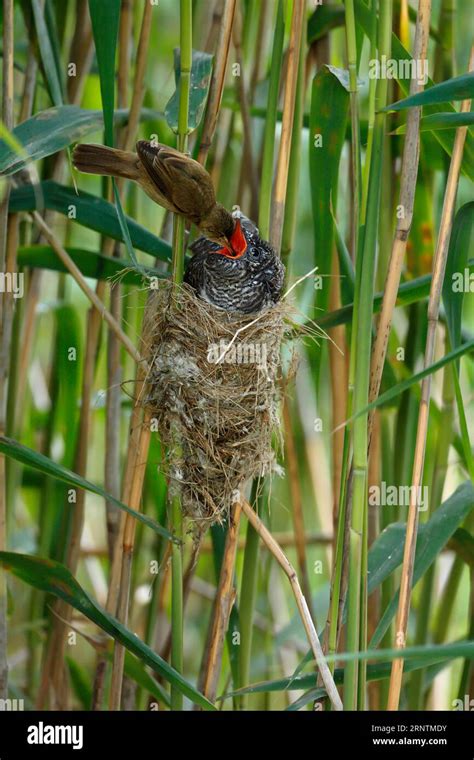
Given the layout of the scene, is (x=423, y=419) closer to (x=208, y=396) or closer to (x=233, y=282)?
(x=208, y=396)

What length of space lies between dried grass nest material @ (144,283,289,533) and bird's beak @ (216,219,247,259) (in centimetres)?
18

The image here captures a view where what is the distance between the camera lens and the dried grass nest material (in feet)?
4.04

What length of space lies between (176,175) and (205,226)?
293mm

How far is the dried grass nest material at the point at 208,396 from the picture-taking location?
1232mm

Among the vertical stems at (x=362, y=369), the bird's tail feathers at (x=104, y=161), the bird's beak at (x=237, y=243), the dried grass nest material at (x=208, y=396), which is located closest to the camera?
the vertical stems at (x=362, y=369)

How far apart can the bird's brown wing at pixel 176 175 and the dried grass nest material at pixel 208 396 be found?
142 millimetres

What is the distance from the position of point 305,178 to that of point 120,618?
1.36m

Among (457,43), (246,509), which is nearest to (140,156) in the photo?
(246,509)

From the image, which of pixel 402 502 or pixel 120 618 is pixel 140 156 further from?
pixel 402 502

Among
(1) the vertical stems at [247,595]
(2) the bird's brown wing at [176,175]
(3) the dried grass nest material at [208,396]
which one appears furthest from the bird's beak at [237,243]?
(1) the vertical stems at [247,595]
